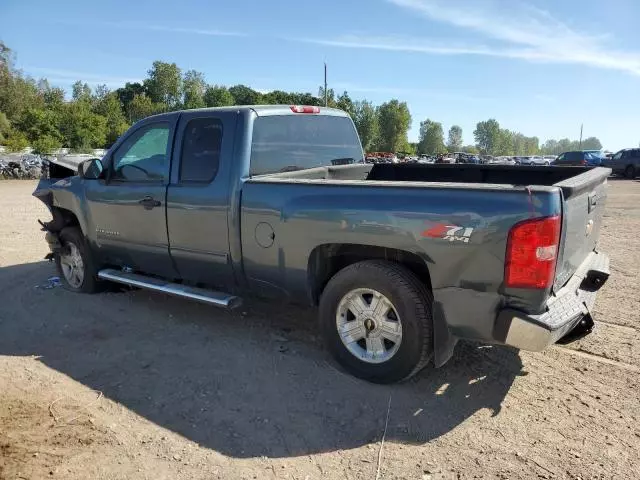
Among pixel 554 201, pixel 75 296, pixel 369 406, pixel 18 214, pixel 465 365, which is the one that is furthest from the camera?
pixel 18 214

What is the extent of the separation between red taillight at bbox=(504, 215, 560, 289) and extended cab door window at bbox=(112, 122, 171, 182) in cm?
321

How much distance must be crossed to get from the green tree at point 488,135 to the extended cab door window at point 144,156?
182220mm

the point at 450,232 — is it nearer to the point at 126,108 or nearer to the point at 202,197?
the point at 202,197

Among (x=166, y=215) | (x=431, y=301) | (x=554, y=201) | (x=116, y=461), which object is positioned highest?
(x=554, y=201)

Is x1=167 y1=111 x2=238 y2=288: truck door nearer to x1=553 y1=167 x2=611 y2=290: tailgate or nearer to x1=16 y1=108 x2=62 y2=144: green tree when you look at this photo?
x1=553 y1=167 x2=611 y2=290: tailgate

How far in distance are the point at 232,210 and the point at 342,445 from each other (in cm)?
205

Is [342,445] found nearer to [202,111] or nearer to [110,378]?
[110,378]

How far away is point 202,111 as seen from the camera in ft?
15.4

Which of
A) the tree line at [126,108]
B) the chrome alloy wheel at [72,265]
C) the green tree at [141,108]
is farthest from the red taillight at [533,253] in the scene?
the green tree at [141,108]

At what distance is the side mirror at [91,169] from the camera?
5391 mm

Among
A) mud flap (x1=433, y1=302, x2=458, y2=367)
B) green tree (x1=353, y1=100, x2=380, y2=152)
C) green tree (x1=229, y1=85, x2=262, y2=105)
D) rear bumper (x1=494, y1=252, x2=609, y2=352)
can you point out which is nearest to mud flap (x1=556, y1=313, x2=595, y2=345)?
rear bumper (x1=494, y1=252, x2=609, y2=352)

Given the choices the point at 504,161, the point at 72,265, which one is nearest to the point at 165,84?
the point at 504,161

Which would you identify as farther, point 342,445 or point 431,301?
point 431,301

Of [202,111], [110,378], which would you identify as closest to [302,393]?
[110,378]
